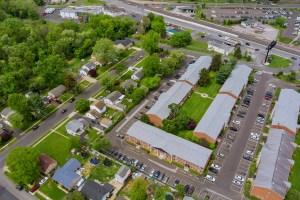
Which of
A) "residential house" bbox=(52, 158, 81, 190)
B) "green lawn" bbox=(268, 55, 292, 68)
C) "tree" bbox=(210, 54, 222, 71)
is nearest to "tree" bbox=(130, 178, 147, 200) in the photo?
"residential house" bbox=(52, 158, 81, 190)

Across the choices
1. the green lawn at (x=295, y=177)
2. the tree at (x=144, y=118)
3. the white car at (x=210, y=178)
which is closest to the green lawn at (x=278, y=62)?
the green lawn at (x=295, y=177)

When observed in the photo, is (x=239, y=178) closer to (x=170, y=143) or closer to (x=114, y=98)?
(x=170, y=143)

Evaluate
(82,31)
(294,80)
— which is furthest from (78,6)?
(294,80)

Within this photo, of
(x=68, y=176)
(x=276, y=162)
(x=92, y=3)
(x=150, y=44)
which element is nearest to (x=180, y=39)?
(x=150, y=44)

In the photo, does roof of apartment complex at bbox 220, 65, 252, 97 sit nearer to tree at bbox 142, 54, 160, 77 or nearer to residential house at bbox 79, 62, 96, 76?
tree at bbox 142, 54, 160, 77

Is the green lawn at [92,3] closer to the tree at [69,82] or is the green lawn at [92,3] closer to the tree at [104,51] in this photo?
the tree at [104,51]

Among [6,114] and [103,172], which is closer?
[103,172]

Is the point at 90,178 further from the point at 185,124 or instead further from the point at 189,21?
the point at 189,21
